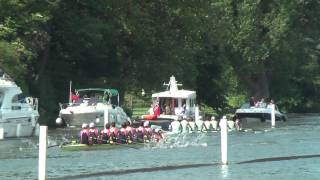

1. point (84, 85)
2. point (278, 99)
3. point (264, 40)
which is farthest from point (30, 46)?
point (278, 99)

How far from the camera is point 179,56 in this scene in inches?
2584

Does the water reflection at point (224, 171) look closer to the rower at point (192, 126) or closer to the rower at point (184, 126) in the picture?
the rower at point (184, 126)

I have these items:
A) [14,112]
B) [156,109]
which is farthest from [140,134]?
[156,109]

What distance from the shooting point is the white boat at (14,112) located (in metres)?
43.5

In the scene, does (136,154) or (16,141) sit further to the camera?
(16,141)

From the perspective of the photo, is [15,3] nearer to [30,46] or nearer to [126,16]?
[30,46]

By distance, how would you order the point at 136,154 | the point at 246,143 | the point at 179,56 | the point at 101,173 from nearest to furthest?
the point at 101,173 → the point at 136,154 → the point at 246,143 → the point at 179,56

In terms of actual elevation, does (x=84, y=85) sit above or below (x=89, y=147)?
above

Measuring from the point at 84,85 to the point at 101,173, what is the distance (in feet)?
127

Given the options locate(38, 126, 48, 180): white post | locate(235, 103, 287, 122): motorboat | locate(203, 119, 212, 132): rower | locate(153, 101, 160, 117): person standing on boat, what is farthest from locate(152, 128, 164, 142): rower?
locate(235, 103, 287, 122): motorboat

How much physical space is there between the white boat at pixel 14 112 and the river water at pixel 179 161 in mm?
3621

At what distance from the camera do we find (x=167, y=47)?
214 feet

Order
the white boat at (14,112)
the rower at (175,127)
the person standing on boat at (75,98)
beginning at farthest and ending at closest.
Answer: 1. the person standing on boat at (75,98)
2. the rower at (175,127)
3. the white boat at (14,112)

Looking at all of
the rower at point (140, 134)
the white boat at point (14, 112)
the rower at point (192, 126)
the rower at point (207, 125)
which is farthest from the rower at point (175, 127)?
the rower at point (140, 134)
